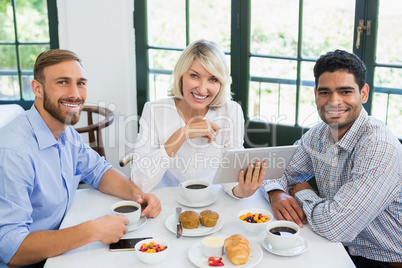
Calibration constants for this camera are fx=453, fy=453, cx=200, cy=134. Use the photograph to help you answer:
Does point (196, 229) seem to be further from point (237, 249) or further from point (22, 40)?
point (22, 40)

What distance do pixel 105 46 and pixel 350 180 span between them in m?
2.26

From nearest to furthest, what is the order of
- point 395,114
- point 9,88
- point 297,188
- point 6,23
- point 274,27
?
point 297,188 < point 395,114 < point 274,27 < point 6,23 < point 9,88

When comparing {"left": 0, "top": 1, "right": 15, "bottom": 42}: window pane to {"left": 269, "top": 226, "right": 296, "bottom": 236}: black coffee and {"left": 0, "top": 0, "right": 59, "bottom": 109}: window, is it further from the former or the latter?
{"left": 269, "top": 226, "right": 296, "bottom": 236}: black coffee

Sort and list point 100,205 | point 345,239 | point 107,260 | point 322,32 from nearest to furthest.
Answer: point 107,260
point 345,239
point 100,205
point 322,32

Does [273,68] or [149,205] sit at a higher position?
[273,68]

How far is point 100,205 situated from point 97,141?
140 centimetres

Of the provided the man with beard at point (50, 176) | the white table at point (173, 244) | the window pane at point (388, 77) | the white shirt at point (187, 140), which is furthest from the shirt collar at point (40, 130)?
the window pane at point (388, 77)

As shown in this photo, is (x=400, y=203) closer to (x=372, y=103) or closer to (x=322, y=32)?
(x=372, y=103)

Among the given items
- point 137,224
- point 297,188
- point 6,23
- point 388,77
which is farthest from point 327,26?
point 6,23

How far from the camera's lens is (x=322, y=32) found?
9.02 feet

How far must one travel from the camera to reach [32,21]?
3.36 metres

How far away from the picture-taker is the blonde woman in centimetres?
199

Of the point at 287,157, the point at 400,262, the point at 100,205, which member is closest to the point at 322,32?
the point at 287,157

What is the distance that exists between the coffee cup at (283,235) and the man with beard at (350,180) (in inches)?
4.6
